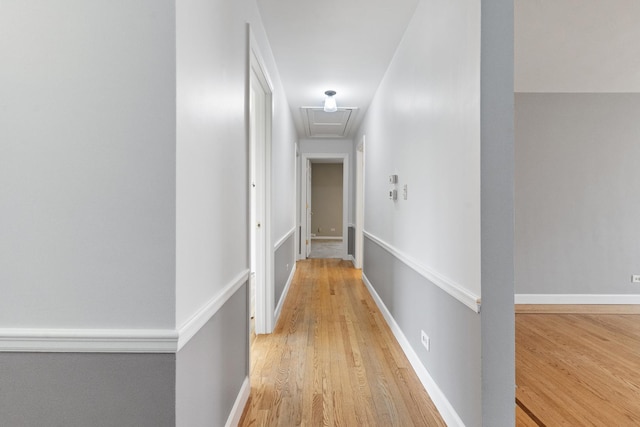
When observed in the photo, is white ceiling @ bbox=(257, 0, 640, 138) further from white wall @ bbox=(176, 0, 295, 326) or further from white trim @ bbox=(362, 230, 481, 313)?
white trim @ bbox=(362, 230, 481, 313)

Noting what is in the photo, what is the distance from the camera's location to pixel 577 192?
368cm

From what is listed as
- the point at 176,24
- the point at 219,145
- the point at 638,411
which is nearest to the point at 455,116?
the point at 219,145

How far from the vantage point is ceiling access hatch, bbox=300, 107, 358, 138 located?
4629 millimetres

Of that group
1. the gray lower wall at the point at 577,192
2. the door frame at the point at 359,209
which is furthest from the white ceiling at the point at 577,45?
the door frame at the point at 359,209

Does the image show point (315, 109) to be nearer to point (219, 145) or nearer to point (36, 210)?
point (219, 145)

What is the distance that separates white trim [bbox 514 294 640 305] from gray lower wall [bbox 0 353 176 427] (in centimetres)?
381

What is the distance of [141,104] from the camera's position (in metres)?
0.96

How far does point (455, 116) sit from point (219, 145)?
1130mm

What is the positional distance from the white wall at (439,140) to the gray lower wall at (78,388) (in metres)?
1.28

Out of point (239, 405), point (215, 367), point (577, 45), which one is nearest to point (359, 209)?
point (577, 45)

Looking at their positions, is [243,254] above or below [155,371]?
above

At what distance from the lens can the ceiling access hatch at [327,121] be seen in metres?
4.63

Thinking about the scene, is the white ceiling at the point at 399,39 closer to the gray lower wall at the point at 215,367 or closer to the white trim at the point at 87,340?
the gray lower wall at the point at 215,367

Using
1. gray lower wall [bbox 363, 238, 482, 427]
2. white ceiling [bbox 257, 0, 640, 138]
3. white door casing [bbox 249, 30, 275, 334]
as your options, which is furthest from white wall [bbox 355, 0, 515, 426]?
white door casing [bbox 249, 30, 275, 334]
